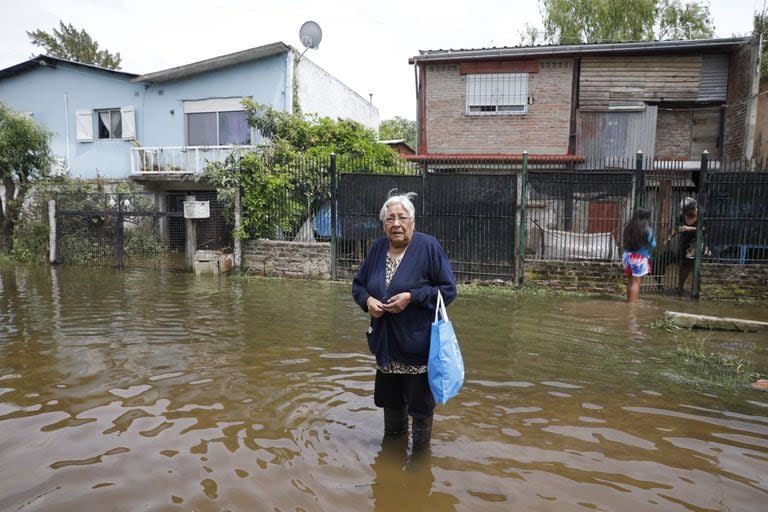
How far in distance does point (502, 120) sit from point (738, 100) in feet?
21.8

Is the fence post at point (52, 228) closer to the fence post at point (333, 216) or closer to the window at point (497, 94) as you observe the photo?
the fence post at point (333, 216)

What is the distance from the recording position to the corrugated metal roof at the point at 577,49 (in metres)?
15.3

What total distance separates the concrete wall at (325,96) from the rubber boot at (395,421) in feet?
52.4

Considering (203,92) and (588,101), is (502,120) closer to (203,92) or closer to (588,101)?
(588,101)

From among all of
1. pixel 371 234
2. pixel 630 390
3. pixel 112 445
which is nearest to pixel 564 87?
pixel 371 234

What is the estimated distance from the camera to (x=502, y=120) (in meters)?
16.8

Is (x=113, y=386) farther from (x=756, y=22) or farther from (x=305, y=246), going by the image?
(x=756, y=22)

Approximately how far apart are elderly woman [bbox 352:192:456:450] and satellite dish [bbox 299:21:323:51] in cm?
1557

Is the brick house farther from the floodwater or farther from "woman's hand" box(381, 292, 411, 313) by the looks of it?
"woman's hand" box(381, 292, 411, 313)

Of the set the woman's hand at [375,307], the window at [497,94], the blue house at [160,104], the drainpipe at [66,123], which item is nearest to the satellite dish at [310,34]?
the blue house at [160,104]

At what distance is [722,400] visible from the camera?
4648 millimetres

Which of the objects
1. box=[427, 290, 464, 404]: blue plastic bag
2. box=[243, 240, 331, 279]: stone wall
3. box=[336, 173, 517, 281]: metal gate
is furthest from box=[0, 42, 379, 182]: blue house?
box=[427, 290, 464, 404]: blue plastic bag

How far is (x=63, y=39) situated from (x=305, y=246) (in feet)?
91.6

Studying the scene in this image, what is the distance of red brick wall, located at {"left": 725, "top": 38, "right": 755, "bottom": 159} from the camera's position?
1532 cm
